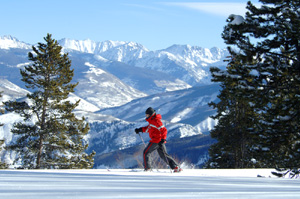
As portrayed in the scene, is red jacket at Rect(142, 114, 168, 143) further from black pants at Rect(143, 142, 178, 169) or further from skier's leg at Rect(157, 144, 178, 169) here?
skier's leg at Rect(157, 144, 178, 169)

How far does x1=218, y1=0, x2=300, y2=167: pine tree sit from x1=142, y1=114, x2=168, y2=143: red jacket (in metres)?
3.57

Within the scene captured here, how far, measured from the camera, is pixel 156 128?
1157cm

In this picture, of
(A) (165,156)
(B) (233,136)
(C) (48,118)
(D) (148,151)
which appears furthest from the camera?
(B) (233,136)

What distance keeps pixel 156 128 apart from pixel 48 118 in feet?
53.8

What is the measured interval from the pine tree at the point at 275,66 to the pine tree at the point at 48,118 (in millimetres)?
15602

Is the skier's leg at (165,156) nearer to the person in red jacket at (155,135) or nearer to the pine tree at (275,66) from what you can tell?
the person in red jacket at (155,135)

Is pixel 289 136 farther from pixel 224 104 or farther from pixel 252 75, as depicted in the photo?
pixel 224 104

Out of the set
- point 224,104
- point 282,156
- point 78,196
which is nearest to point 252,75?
point 282,156

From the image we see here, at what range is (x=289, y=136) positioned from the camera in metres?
13.2

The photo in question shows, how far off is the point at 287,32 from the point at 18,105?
2002cm

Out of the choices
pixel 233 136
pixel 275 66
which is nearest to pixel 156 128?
pixel 275 66

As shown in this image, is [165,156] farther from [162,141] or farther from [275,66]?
[275,66]

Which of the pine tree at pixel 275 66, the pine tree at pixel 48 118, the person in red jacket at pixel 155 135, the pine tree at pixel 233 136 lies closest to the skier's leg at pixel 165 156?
the person in red jacket at pixel 155 135

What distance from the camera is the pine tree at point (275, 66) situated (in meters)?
12.5
